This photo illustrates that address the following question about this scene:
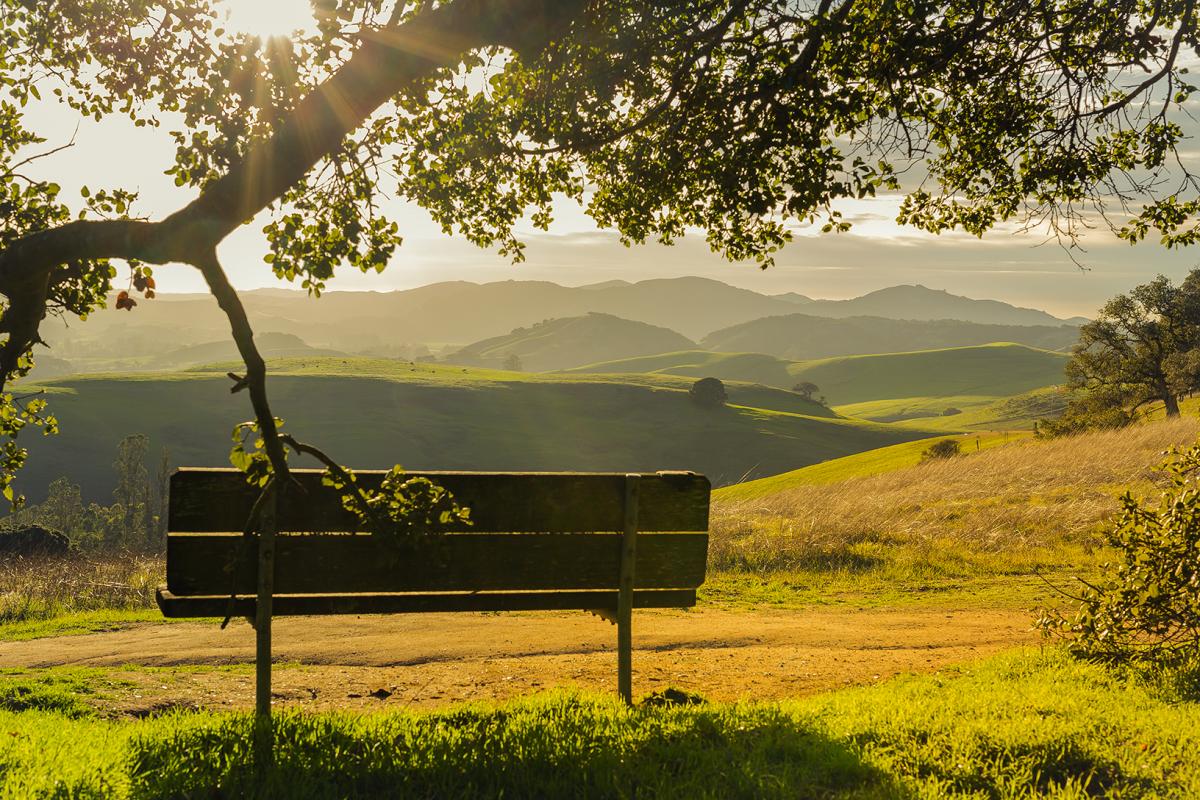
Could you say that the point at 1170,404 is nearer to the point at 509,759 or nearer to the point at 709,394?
the point at 509,759

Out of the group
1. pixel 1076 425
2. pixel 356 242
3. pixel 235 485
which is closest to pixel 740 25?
pixel 356 242

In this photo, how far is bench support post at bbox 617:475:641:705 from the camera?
272 inches

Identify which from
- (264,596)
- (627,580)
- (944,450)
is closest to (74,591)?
(264,596)

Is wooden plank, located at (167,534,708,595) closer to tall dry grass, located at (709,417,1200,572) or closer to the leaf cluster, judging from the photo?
the leaf cluster

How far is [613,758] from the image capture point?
5.18 meters

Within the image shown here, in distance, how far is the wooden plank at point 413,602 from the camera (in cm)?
603

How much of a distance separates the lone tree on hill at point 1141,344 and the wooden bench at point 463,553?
56.3 m

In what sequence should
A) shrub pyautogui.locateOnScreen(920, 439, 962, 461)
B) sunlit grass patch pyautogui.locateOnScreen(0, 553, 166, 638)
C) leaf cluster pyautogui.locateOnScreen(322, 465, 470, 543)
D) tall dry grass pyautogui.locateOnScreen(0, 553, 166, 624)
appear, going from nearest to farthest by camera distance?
leaf cluster pyautogui.locateOnScreen(322, 465, 470, 543)
sunlit grass patch pyautogui.locateOnScreen(0, 553, 166, 638)
tall dry grass pyautogui.locateOnScreen(0, 553, 166, 624)
shrub pyautogui.locateOnScreen(920, 439, 962, 461)

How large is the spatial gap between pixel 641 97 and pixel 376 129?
10.8 ft

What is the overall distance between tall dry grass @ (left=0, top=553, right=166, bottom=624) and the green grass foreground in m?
11.4

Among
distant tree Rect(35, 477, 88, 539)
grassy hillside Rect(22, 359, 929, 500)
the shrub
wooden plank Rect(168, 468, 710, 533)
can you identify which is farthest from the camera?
grassy hillside Rect(22, 359, 929, 500)

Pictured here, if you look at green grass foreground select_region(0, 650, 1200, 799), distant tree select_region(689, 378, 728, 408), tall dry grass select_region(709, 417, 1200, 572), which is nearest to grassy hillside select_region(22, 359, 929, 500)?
distant tree select_region(689, 378, 728, 408)

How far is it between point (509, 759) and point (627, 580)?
7.04 feet

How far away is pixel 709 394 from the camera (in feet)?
488
